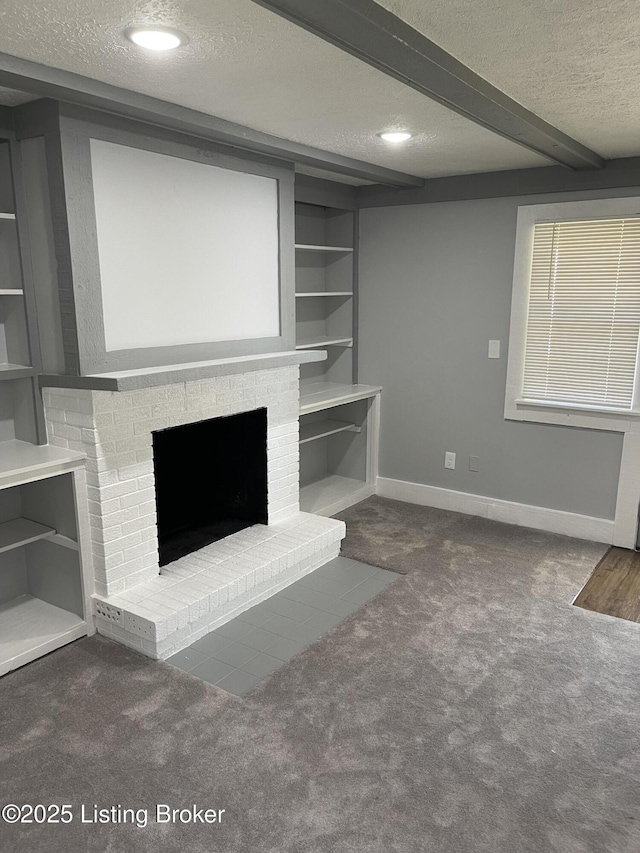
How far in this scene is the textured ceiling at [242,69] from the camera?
1693mm

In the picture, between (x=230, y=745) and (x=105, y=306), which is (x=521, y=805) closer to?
(x=230, y=745)

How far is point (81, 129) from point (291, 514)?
237 cm

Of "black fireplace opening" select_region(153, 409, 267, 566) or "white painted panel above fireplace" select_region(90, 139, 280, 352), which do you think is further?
"black fireplace opening" select_region(153, 409, 267, 566)

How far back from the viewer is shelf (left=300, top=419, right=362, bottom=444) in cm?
470

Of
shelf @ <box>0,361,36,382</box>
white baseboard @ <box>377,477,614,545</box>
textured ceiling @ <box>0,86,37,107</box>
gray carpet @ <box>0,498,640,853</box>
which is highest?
textured ceiling @ <box>0,86,37,107</box>

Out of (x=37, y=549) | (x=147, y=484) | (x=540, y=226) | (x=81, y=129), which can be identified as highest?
(x=81, y=129)

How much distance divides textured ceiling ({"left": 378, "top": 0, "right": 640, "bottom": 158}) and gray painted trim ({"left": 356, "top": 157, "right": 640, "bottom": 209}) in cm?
113

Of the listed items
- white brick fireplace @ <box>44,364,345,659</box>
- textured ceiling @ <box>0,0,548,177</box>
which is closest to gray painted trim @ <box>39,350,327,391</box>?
white brick fireplace @ <box>44,364,345,659</box>

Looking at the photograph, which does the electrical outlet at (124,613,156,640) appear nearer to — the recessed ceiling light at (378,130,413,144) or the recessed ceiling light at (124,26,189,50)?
the recessed ceiling light at (124,26,189,50)

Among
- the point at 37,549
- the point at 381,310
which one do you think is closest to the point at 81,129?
the point at 37,549

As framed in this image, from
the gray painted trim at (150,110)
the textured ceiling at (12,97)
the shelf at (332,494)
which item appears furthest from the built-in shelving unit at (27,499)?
the shelf at (332,494)

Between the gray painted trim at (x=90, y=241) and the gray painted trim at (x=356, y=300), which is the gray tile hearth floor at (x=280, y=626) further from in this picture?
the gray painted trim at (x=356, y=300)

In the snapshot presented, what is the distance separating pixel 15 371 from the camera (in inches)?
110

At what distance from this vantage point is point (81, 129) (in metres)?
2.59
